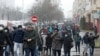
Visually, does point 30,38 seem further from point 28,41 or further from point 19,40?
point 19,40

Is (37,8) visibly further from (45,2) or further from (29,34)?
(29,34)

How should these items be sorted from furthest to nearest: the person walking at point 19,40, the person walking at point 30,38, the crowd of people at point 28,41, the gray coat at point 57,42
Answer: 1. the gray coat at point 57,42
2. the person walking at point 19,40
3. the person walking at point 30,38
4. the crowd of people at point 28,41

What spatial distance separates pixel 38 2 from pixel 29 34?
234 feet

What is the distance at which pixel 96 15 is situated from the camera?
51.0 meters

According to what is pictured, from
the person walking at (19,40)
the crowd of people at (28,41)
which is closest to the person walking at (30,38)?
the crowd of people at (28,41)

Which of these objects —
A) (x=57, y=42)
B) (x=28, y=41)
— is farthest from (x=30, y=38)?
→ (x=57, y=42)

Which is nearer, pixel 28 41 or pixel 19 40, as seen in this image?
pixel 28 41

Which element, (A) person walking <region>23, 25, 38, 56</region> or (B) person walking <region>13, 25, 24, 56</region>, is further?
(B) person walking <region>13, 25, 24, 56</region>

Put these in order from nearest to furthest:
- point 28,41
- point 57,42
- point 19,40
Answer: point 28,41 < point 19,40 < point 57,42

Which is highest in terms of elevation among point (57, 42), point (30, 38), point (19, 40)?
point (30, 38)

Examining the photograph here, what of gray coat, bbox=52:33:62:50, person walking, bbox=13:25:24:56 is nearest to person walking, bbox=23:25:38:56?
person walking, bbox=13:25:24:56

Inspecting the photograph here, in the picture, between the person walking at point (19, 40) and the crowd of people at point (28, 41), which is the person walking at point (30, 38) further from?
the person walking at point (19, 40)

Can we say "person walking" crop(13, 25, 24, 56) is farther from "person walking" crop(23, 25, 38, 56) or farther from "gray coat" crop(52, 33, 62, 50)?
"gray coat" crop(52, 33, 62, 50)

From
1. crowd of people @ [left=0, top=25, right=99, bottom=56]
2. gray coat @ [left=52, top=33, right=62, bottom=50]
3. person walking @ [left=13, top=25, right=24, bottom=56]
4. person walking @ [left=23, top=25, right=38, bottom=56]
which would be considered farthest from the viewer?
gray coat @ [left=52, top=33, right=62, bottom=50]
